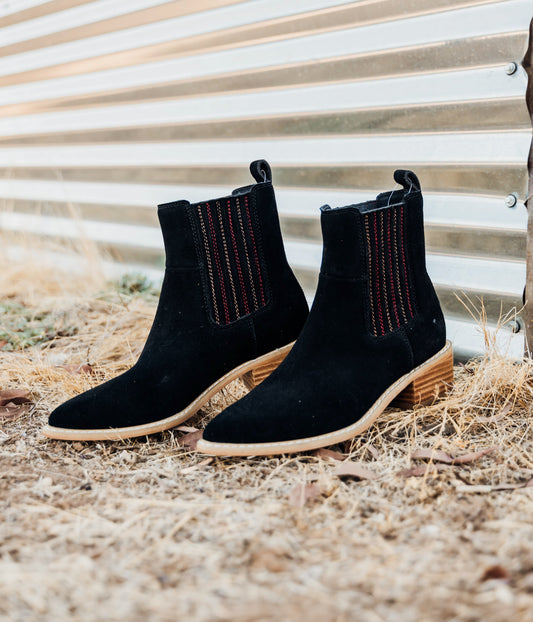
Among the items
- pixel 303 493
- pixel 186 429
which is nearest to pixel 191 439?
pixel 186 429

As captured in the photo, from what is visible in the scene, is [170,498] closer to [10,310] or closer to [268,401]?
[268,401]

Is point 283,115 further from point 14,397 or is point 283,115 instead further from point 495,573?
point 495,573

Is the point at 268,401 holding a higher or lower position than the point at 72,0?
lower

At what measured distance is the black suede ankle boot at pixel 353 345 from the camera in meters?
1.57

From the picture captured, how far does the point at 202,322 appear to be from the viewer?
1.79 metres

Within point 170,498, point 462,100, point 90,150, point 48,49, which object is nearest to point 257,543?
point 170,498

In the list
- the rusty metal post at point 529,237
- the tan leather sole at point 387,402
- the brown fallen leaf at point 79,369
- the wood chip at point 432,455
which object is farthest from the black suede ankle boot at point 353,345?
the brown fallen leaf at point 79,369

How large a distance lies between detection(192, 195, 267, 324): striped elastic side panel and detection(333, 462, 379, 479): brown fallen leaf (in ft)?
1.70

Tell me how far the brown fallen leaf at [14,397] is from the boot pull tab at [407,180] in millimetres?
1324

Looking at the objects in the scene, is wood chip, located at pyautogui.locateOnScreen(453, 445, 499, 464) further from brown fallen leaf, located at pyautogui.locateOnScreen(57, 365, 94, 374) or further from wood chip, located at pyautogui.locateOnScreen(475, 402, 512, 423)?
brown fallen leaf, located at pyautogui.locateOnScreen(57, 365, 94, 374)

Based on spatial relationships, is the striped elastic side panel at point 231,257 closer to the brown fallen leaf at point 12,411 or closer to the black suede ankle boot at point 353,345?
the black suede ankle boot at point 353,345

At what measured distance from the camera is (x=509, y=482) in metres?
→ 1.47

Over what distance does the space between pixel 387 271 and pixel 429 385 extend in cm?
36

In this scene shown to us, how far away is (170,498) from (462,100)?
156cm
